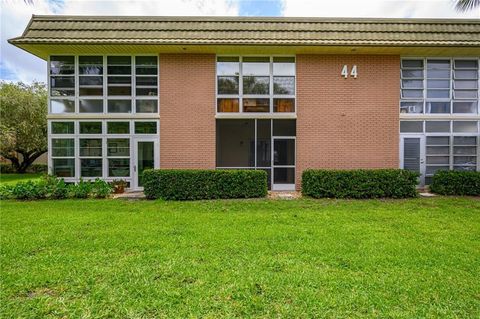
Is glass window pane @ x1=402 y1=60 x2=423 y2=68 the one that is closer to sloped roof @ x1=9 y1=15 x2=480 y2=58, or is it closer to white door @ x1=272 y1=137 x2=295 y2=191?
sloped roof @ x1=9 y1=15 x2=480 y2=58

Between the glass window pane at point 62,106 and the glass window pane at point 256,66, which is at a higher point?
the glass window pane at point 256,66

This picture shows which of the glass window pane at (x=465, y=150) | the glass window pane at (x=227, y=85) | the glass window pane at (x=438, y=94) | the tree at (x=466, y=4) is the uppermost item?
the tree at (x=466, y=4)

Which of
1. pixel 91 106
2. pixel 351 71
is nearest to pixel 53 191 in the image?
pixel 91 106

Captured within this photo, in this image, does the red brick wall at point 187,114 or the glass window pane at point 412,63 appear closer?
the red brick wall at point 187,114

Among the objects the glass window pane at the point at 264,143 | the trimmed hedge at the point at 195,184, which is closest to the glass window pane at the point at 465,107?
the glass window pane at the point at 264,143

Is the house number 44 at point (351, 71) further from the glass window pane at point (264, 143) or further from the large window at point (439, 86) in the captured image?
the glass window pane at point (264, 143)

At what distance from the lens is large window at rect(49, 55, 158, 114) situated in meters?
11.8

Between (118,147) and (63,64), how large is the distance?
399 centimetres

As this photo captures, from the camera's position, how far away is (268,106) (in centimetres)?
1192

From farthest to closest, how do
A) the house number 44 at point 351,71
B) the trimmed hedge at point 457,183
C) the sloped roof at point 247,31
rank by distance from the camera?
the house number 44 at point 351,71 < the sloped roof at point 247,31 < the trimmed hedge at point 457,183

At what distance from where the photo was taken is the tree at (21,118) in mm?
18875

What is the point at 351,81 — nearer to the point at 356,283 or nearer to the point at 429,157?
the point at 429,157

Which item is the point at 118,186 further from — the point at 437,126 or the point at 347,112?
the point at 437,126

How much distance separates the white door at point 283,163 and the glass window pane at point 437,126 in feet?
18.2
